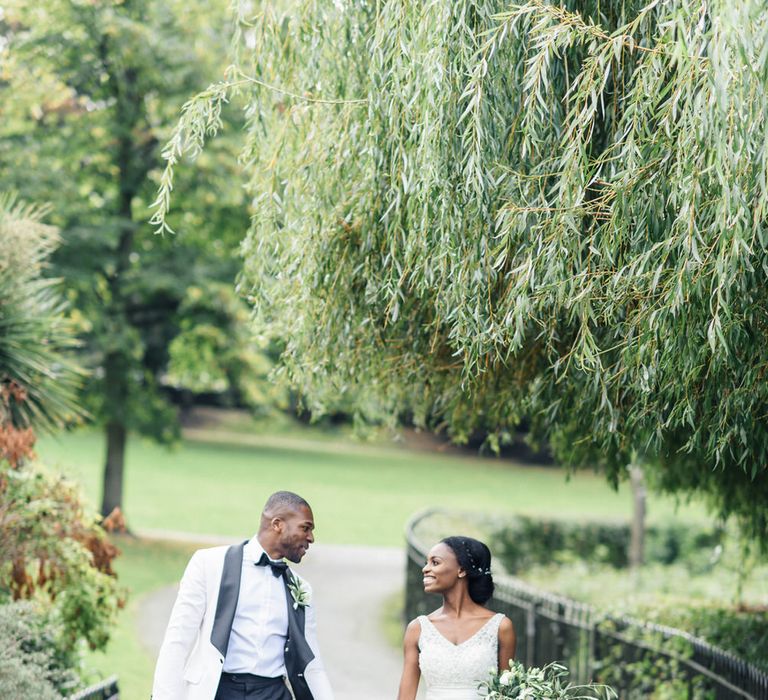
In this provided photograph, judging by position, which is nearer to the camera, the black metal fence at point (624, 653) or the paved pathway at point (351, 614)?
the black metal fence at point (624, 653)

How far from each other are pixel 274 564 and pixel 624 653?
6.47 meters

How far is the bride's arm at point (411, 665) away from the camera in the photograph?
5.29m

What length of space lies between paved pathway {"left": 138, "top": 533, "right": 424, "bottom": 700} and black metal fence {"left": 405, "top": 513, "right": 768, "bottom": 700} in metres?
1.62

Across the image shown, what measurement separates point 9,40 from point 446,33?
17.2 meters

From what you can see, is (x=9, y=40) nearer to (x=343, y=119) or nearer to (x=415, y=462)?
(x=343, y=119)

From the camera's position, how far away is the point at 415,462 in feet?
168

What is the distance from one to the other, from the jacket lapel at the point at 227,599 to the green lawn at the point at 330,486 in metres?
18.8

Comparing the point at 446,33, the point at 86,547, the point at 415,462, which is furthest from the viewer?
the point at 415,462

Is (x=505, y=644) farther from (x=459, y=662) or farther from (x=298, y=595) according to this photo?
(x=298, y=595)

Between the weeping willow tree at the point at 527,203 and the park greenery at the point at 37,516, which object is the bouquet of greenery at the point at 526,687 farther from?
the park greenery at the point at 37,516

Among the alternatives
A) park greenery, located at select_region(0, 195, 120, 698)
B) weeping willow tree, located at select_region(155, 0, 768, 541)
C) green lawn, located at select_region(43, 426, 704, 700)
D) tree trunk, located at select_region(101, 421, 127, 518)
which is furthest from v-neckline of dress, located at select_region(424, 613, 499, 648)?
tree trunk, located at select_region(101, 421, 127, 518)

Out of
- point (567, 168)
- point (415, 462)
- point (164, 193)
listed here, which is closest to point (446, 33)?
point (567, 168)

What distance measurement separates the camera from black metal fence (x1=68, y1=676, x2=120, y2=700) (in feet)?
24.2

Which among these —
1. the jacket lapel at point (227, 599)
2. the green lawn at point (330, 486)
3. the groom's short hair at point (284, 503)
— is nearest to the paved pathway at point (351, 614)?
the green lawn at point (330, 486)
